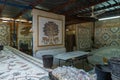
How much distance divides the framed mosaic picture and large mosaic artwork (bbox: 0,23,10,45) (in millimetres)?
6227

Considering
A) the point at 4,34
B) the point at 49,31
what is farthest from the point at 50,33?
the point at 4,34

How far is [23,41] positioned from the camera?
37.3ft

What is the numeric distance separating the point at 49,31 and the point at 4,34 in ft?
20.8

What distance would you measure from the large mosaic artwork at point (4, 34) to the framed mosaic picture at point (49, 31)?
623 cm

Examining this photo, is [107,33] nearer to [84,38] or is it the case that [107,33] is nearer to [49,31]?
[84,38]

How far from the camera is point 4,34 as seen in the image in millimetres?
10906

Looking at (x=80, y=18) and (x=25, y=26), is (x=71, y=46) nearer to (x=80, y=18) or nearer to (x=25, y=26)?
(x=80, y=18)

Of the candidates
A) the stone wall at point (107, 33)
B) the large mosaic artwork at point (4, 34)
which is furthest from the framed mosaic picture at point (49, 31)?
the large mosaic artwork at point (4, 34)

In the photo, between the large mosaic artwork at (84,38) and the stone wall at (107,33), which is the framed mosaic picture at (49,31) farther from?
the stone wall at (107,33)

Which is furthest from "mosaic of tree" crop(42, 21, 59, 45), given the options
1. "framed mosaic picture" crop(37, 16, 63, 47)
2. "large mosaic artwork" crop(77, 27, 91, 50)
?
"large mosaic artwork" crop(77, 27, 91, 50)

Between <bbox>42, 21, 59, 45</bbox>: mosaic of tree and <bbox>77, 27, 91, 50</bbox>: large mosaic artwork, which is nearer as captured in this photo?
<bbox>42, 21, 59, 45</bbox>: mosaic of tree

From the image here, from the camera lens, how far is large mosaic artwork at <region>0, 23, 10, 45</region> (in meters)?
10.7

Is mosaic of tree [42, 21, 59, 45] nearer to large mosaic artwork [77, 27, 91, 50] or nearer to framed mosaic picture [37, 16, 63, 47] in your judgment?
framed mosaic picture [37, 16, 63, 47]

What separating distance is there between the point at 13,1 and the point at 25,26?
20.8ft
